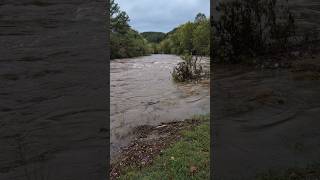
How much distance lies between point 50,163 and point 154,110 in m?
3.99

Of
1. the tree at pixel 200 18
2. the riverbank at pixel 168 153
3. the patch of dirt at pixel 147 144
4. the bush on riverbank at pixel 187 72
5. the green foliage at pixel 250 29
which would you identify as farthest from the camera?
the tree at pixel 200 18

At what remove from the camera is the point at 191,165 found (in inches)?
Answer: 183

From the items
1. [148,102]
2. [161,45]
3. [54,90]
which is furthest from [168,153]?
[161,45]

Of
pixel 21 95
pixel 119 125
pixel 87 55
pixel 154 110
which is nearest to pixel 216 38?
pixel 87 55

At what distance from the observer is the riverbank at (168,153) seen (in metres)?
4.53

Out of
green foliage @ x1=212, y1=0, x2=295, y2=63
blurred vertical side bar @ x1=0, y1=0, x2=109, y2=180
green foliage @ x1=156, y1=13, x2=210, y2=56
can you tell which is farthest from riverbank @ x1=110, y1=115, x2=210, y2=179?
green foliage @ x1=156, y1=13, x2=210, y2=56

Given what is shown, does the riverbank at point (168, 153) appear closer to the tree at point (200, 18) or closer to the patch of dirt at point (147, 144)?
the patch of dirt at point (147, 144)

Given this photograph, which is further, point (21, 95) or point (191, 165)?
point (191, 165)

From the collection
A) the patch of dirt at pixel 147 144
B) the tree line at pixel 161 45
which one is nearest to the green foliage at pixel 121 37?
the tree line at pixel 161 45

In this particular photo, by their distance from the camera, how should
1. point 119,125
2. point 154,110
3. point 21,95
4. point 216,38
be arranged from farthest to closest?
point 154,110
point 119,125
point 216,38
point 21,95

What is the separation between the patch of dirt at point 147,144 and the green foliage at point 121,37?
11.4m

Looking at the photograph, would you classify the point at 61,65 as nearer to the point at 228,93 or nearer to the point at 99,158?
the point at 99,158

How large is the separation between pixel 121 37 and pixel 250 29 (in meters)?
15.5

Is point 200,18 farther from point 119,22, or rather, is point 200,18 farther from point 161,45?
point 161,45
